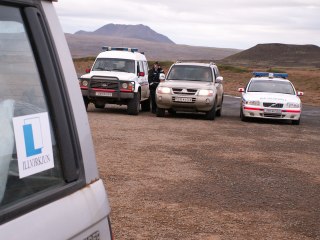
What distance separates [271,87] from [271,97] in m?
1.22

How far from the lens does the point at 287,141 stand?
14.8 metres

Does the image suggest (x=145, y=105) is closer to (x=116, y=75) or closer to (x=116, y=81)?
(x=116, y=75)

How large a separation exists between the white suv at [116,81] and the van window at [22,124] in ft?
54.5


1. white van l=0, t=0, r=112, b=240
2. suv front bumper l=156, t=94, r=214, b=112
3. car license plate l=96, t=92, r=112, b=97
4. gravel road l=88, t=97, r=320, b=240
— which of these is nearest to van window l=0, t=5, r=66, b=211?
white van l=0, t=0, r=112, b=240

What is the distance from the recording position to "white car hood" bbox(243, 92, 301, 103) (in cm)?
1823

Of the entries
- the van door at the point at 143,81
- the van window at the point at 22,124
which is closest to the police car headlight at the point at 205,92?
the van door at the point at 143,81

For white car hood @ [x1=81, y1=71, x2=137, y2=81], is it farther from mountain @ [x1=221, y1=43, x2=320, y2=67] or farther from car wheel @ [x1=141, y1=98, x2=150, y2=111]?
mountain @ [x1=221, y1=43, x2=320, y2=67]

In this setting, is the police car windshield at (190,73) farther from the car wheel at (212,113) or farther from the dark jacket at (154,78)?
the dark jacket at (154,78)

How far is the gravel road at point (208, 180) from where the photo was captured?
22.3ft

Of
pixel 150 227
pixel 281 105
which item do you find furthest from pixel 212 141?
pixel 150 227

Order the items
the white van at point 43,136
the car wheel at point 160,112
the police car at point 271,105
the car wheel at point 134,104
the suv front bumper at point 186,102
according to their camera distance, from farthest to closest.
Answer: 1. the car wheel at point 134,104
2. the car wheel at point 160,112
3. the police car at point 271,105
4. the suv front bumper at point 186,102
5. the white van at point 43,136

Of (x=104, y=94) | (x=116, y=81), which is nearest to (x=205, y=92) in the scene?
(x=116, y=81)

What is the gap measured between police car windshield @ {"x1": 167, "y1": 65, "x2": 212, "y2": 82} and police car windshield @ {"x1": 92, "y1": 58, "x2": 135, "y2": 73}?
1.36 meters

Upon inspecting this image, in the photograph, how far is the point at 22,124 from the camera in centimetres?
209
